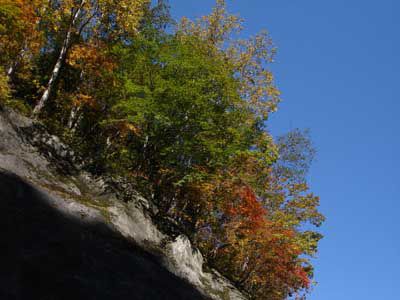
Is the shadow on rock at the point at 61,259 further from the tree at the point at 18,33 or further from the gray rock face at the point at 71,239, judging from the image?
the tree at the point at 18,33

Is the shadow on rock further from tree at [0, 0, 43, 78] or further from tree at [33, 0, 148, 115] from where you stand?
tree at [33, 0, 148, 115]

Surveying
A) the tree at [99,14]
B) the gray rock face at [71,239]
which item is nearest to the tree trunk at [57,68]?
the tree at [99,14]

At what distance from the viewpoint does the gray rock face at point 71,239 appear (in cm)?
1038

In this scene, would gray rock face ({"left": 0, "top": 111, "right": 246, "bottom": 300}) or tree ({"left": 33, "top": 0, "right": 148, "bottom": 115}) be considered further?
tree ({"left": 33, "top": 0, "right": 148, "bottom": 115})

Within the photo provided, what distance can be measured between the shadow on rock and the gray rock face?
0.10 feet

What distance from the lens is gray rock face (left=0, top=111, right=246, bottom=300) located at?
1038 cm

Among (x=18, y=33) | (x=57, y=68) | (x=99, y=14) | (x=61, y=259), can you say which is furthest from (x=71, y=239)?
(x=99, y=14)

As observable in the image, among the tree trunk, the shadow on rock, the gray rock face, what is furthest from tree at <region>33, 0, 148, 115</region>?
the shadow on rock

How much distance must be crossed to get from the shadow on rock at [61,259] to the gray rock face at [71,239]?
0.03 meters

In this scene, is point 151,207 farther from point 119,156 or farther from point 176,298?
point 176,298

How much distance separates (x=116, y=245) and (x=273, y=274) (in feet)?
78.0

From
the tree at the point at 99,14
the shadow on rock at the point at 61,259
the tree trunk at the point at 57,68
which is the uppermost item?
the tree at the point at 99,14

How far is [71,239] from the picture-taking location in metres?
12.8

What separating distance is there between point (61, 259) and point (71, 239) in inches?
57.4
